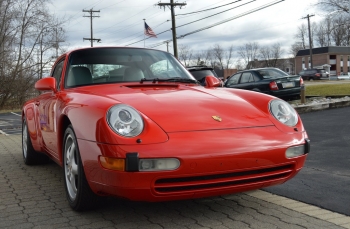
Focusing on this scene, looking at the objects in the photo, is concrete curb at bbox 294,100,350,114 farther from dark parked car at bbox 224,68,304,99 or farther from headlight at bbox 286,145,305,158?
headlight at bbox 286,145,305,158

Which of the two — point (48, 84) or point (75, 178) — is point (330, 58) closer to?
point (48, 84)

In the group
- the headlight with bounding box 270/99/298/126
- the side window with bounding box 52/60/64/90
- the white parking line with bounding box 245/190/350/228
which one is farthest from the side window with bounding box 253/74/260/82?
the headlight with bounding box 270/99/298/126

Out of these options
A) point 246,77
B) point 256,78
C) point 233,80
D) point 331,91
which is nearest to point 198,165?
point 256,78

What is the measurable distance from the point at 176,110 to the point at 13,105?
3003 cm

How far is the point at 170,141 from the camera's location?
2859 mm

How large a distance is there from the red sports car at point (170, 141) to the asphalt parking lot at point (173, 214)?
192mm

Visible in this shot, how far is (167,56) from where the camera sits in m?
4.77

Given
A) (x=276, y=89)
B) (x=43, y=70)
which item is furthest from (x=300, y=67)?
(x=276, y=89)

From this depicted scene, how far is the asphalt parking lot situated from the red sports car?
0.19 metres

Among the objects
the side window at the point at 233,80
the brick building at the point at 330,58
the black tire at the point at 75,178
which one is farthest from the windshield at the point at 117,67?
the brick building at the point at 330,58

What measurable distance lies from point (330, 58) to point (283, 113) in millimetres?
92236

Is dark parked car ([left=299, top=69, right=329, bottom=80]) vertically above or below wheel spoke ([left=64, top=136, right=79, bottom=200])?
above

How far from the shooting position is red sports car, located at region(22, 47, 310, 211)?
2.80 m

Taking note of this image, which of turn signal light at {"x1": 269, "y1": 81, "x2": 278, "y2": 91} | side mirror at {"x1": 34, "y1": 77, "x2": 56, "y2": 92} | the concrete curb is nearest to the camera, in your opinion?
side mirror at {"x1": 34, "y1": 77, "x2": 56, "y2": 92}
